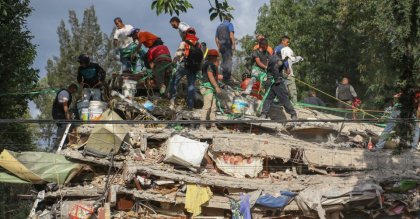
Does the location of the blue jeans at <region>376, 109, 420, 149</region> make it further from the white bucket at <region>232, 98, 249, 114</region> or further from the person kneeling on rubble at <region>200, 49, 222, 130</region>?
the person kneeling on rubble at <region>200, 49, 222, 130</region>

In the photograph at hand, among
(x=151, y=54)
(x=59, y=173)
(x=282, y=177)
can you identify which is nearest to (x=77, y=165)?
(x=59, y=173)

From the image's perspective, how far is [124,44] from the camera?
13844 millimetres

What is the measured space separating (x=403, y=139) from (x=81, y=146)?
6.45m

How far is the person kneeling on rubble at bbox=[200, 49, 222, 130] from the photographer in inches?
481

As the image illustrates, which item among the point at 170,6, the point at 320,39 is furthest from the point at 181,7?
the point at 320,39

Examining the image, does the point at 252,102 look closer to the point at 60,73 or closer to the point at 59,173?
the point at 59,173

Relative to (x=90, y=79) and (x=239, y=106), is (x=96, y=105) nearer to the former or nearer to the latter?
(x=90, y=79)

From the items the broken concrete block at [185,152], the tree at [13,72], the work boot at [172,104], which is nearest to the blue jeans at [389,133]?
the broken concrete block at [185,152]

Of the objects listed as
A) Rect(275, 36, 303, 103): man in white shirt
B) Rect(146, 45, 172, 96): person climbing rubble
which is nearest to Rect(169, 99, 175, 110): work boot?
Rect(146, 45, 172, 96): person climbing rubble

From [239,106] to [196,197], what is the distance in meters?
3.10

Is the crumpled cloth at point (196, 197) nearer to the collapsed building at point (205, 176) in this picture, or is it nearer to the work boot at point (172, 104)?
the collapsed building at point (205, 176)

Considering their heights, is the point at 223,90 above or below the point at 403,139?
above

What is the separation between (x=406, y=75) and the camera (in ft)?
30.3

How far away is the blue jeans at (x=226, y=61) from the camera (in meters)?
14.4
